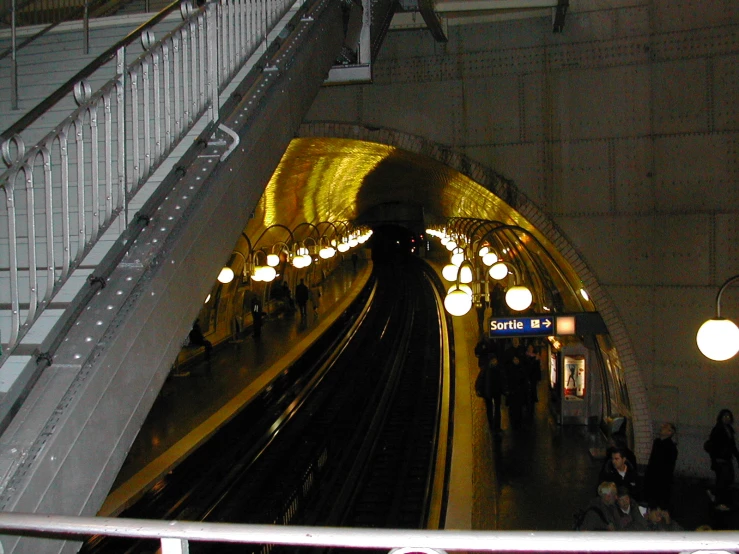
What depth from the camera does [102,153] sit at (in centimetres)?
469

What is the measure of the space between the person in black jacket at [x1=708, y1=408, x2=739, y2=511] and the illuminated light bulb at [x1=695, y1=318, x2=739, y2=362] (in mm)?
3552

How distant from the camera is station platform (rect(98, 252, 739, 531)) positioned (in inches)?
387

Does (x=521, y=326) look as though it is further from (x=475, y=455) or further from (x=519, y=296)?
(x=475, y=455)

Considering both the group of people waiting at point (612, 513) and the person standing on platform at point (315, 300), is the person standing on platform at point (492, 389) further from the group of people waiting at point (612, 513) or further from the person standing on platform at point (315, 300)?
the person standing on platform at point (315, 300)

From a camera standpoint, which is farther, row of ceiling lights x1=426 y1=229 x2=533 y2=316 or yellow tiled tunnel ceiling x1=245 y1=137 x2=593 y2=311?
yellow tiled tunnel ceiling x1=245 y1=137 x2=593 y2=311

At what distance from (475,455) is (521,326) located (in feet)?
10.8

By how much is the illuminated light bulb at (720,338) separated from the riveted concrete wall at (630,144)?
375cm

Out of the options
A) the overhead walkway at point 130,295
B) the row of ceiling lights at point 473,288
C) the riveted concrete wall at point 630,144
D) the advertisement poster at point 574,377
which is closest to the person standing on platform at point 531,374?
the advertisement poster at point 574,377

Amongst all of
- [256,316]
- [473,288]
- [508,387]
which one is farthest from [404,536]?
[256,316]

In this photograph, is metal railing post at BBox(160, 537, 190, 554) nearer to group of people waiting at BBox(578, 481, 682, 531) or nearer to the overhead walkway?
the overhead walkway

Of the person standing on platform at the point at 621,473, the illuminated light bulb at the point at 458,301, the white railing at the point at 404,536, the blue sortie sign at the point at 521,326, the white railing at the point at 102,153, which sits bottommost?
the person standing on platform at the point at 621,473

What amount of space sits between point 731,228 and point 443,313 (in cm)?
2164

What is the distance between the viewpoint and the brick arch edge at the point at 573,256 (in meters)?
9.96

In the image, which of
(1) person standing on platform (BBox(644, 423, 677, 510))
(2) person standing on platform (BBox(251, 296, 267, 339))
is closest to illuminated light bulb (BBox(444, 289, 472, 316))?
(1) person standing on platform (BBox(644, 423, 677, 510))
